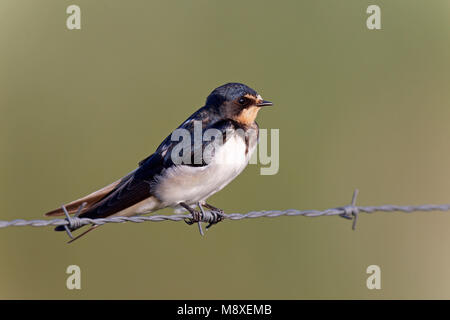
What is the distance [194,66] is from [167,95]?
0.55m

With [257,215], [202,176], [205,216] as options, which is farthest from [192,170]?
[257,215]

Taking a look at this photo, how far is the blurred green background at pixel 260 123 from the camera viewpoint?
5879 mm

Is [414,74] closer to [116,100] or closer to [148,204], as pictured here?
[116,100]

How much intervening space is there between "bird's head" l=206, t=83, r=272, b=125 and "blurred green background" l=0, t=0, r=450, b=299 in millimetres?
2102

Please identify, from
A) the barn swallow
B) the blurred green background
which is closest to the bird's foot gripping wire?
the barn swallow

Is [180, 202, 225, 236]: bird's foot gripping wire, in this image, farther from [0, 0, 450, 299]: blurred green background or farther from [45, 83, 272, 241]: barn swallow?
[0, 0, 450, 299]: blurred green background

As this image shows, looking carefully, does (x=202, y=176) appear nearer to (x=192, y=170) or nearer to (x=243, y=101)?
(x=192, y=170)

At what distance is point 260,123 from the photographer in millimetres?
7184

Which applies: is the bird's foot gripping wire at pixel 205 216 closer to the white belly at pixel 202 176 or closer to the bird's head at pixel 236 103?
the white belly at pixel 202 176

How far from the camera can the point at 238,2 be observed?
8062 mm

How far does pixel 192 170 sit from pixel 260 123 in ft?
11.8

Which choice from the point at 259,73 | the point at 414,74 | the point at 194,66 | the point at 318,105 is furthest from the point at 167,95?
the point at 414,74

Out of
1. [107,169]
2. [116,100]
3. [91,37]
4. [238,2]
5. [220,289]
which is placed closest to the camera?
[220,289]

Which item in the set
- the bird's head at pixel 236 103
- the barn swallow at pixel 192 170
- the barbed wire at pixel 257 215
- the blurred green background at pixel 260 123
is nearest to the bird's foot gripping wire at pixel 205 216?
the barn swallow at pixel 192 170
